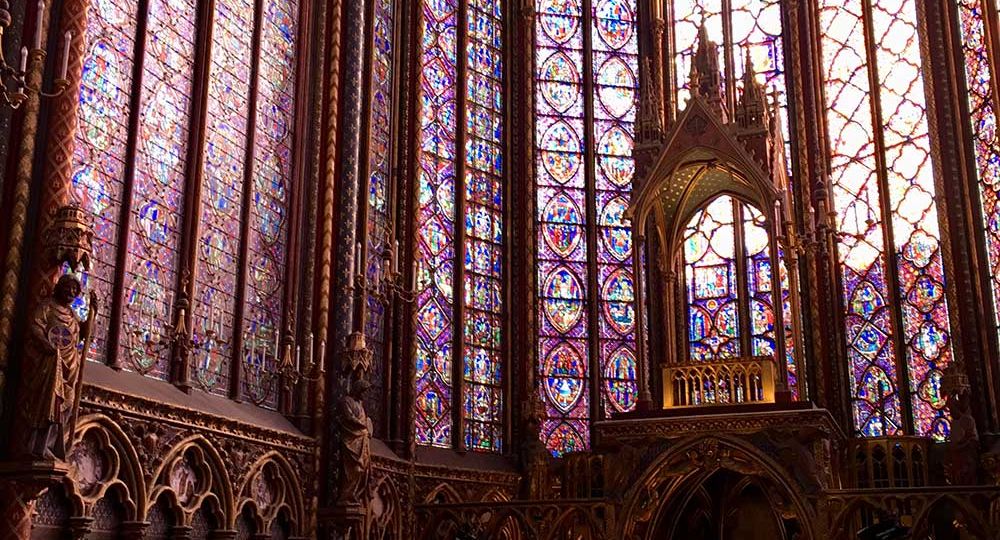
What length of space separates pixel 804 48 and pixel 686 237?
4.04 m

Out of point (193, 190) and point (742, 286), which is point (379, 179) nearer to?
point (193, 190)

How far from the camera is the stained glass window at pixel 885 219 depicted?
60.6 ft

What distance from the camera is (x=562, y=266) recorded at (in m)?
20.5

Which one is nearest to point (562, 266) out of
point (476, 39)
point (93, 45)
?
point (476, 39)

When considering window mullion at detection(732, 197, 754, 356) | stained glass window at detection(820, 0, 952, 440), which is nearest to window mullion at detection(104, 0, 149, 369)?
window mullion at detection(732, 197, 754, 356)

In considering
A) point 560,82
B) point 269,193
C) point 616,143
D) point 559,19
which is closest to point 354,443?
point 269,193

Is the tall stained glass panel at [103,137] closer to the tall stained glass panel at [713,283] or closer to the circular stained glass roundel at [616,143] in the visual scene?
the circular stained glass roundel at [616,143]

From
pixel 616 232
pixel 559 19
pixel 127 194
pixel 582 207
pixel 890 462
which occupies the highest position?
pixel 559 19

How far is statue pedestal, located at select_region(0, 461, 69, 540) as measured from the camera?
9.80 metres

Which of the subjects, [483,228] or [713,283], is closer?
[483,228]

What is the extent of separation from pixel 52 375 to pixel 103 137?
11.6ft

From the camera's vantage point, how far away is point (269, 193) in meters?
15.6

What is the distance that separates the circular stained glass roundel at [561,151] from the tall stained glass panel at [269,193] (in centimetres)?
588

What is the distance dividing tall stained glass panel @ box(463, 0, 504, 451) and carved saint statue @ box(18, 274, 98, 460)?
891 cm
